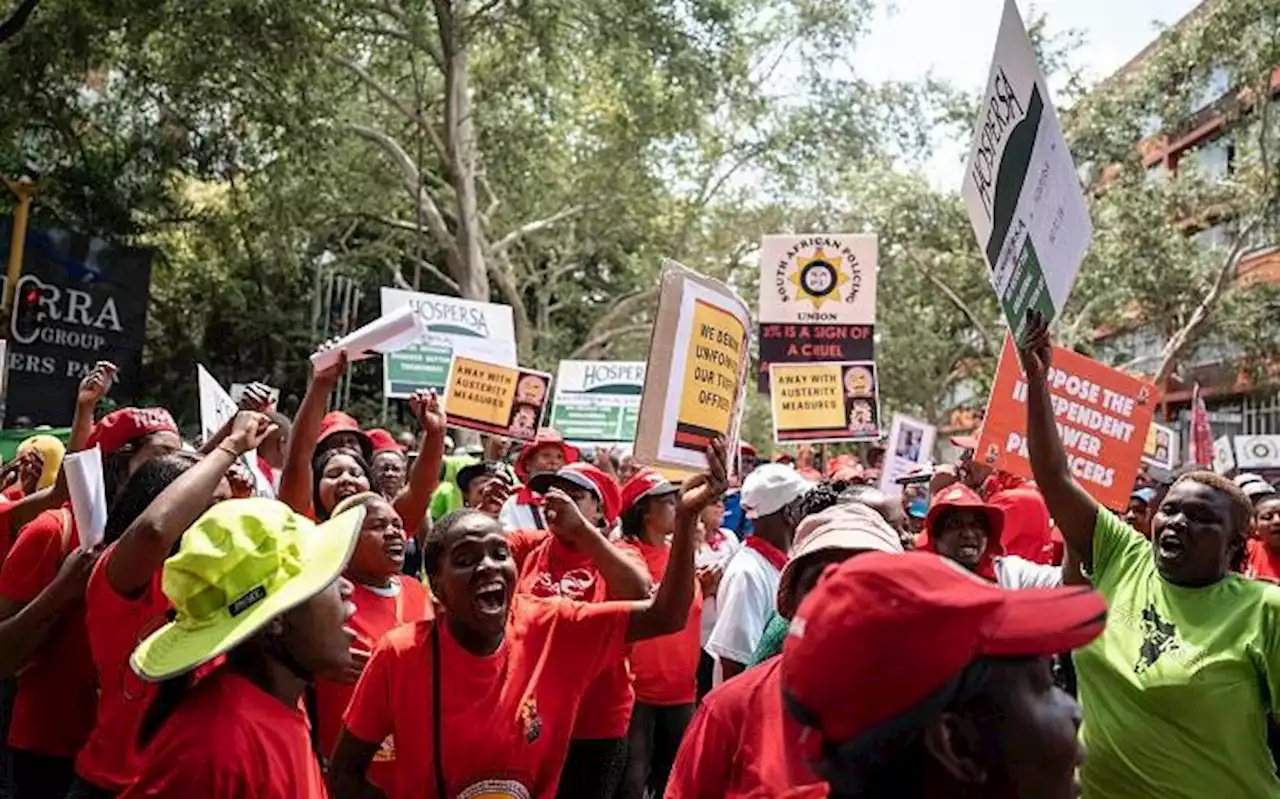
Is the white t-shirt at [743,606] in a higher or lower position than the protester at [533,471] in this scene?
lower

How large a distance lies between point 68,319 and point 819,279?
6.77 metres

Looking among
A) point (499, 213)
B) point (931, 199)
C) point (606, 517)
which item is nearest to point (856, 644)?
point (606, 517)

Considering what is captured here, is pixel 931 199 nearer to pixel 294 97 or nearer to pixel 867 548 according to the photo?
pixel 294 97

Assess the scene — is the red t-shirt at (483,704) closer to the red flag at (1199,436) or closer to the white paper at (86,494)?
the white paper at (86,494)

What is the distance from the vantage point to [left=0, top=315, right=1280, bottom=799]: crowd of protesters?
64.4 inches

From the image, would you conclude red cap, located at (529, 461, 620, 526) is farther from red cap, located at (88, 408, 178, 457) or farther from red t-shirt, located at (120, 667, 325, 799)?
red t-shirt, located at (120, 667, 325, 799)

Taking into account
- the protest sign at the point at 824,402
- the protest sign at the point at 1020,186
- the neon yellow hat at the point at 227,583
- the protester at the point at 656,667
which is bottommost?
the protester at the point at 656,667

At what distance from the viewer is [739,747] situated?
2703mm

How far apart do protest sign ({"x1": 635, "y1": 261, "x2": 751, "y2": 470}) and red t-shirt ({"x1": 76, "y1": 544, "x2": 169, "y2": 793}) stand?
5.04 ft

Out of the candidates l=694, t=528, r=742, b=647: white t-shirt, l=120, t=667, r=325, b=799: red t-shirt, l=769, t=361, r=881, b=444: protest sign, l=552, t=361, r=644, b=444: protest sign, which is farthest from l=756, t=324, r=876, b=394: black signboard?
l=120, t=667, r=325, b=799: red t-shirt

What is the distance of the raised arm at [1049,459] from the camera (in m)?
3.90

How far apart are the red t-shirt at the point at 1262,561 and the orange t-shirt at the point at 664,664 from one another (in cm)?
289

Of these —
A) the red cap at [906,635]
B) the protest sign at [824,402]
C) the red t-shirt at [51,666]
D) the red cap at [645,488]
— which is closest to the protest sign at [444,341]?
the protest sign at [824,402]

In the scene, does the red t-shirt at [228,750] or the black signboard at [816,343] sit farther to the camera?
the black signboard at [816,343]
